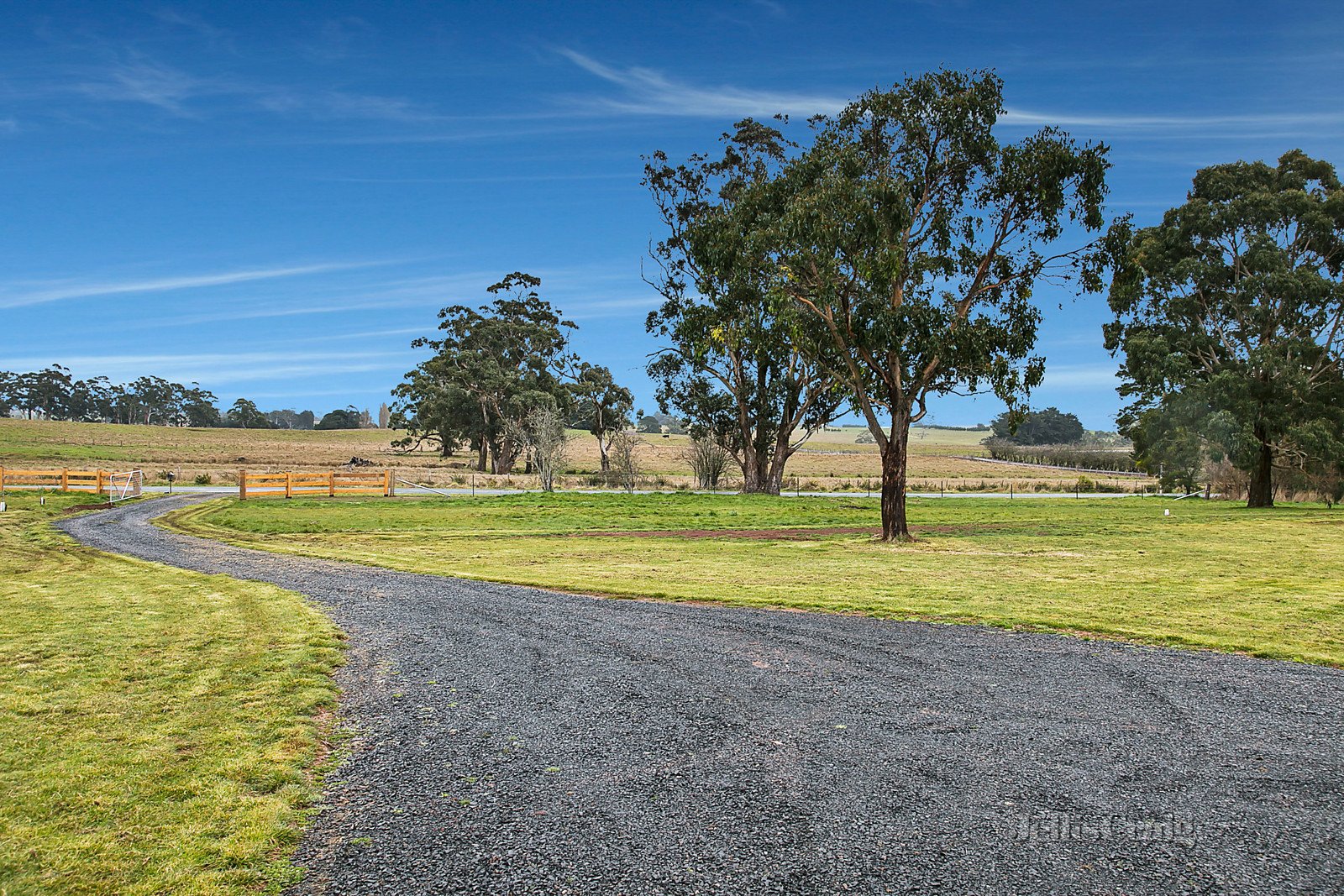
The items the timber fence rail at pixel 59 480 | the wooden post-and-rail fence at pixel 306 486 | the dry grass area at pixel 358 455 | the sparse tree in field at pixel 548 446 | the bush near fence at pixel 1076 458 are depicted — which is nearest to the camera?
the timber fence rail at pixel 59 480

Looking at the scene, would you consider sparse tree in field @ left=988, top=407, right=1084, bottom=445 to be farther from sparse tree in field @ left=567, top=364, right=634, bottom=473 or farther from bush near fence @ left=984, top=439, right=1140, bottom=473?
sparse tree in field @ left=567, top=364, right=634, bottom=473

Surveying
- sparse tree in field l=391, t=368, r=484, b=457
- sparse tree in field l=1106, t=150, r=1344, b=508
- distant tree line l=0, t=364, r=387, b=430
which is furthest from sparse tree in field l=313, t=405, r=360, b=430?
sparse tree in field l=1106, t=150, r=1344, b=508

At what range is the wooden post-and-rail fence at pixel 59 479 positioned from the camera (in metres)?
36.2

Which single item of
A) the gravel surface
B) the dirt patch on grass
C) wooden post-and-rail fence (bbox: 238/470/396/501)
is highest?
wooden post-and-rail fence (bbox: 238/470/396/501)

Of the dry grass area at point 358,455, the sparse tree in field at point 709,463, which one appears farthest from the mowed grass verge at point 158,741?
the dry grass area at point 358,455

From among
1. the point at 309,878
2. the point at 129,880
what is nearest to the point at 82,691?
the point at 129,880

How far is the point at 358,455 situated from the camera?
9400 cm

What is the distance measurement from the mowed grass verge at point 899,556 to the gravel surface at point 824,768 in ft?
8.33

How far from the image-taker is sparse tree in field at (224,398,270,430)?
165 metres

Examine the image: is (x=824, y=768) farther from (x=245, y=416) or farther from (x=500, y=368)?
(x=245, y=416)

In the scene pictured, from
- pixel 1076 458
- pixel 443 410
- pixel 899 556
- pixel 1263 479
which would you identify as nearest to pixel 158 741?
pixel 899 556

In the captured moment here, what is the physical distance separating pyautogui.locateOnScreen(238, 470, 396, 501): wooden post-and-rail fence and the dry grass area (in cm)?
1107

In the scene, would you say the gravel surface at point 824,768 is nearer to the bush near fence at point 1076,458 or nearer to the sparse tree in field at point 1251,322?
the sparse tree in field at point 1251,322

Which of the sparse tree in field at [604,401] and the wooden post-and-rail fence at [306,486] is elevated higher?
the sparse tree in field at [604,401]
